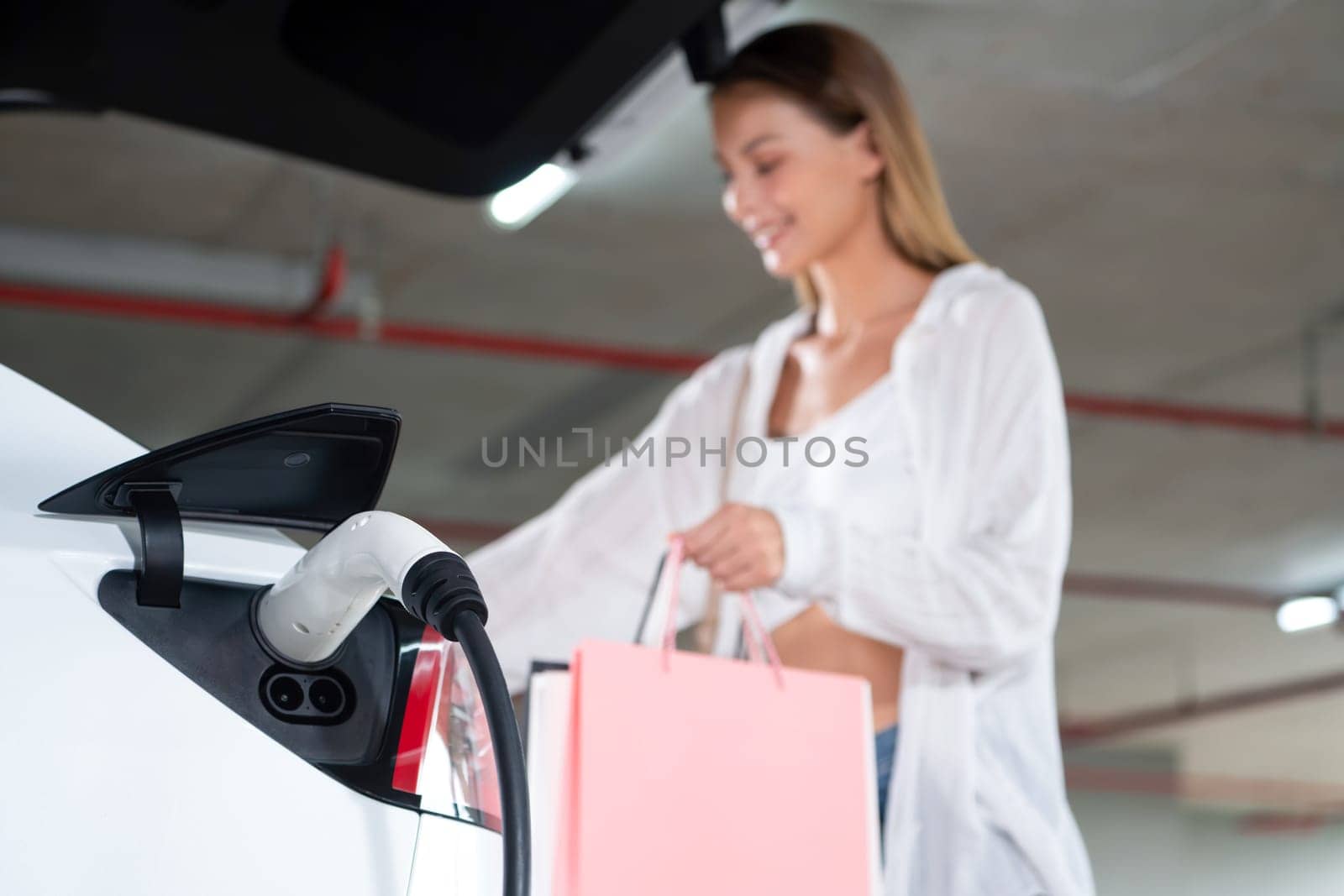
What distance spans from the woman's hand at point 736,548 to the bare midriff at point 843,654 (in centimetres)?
21

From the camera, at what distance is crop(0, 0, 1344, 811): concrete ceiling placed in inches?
124

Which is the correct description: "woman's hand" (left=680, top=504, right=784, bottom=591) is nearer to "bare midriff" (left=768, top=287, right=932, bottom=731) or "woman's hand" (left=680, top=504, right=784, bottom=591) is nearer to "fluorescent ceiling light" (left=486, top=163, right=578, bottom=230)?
"bare midriff" (left=768, top=287, right=932, bottom=731)

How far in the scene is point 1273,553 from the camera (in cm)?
725

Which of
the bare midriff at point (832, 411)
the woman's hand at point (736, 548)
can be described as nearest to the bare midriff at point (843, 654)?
the bare midriff at point (832, 411)

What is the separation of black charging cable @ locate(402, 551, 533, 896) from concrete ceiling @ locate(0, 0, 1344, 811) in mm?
2198

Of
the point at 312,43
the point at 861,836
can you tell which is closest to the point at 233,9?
the point at 312,43

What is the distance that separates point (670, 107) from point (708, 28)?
26 cm

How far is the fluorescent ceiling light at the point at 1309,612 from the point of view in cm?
754

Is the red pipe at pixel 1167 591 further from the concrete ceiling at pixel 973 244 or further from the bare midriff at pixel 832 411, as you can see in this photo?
the bare midriff at pixel 832 411

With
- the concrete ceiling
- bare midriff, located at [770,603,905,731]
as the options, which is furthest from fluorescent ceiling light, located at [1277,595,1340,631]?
bare midriff, located at [770,603,905,731]

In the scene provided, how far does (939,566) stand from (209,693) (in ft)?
2.52

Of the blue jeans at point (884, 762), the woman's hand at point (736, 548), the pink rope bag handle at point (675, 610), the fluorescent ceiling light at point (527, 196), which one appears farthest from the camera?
the fluorescent ceiling light at point (527, 196)

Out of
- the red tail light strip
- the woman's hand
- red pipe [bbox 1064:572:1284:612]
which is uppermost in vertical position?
red pipe [bbox 1064:572:1284:612]

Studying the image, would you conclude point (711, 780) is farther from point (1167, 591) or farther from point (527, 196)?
point (1167, 591)
